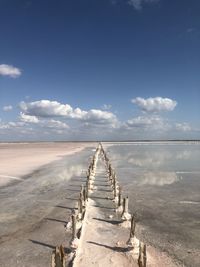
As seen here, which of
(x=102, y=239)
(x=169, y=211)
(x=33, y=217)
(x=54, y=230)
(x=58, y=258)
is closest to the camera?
(x=58, y=258)

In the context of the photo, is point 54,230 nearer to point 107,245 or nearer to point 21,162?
point 107,245

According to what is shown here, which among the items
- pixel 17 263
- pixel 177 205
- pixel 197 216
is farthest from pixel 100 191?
pixel 17 263

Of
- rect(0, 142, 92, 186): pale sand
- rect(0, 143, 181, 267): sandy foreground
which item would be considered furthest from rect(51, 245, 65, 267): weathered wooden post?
rect(0, 142, 92, 186): pale sand

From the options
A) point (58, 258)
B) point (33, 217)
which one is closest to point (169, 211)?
point (33, 217)

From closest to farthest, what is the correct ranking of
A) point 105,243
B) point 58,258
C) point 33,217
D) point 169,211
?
point 58,258, point 105,243, point 33,217, point 169,211

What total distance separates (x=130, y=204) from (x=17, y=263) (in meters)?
9.26

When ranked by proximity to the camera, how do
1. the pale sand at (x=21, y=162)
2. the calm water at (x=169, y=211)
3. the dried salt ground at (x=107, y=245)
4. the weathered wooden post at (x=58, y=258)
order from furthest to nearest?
the pale sand at (x=21, y=162) < the calm water at (x=169, y=211) < the dried salt ground at (x=107, y=245) < the weathered wooden post at (x=58, y=258)

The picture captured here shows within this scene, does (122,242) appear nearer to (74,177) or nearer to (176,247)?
(176,247)

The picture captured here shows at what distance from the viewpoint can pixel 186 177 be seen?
29.5 m

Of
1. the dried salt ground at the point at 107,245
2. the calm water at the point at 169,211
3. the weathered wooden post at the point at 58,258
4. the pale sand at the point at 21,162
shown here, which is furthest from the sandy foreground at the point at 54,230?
the pale sand at the point at 21,162

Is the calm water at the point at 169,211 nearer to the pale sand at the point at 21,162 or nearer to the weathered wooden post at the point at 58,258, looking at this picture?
the weathered wooden post at the point at 58,258

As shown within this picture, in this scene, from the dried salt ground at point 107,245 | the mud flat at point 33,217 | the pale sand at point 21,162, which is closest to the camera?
the dried salt ground at point 107,245

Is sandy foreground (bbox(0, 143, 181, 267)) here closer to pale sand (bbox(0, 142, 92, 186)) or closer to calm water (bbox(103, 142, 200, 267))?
calm water (bbox(103, 142, 200, 267))

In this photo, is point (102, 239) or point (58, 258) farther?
point (102, 239)
